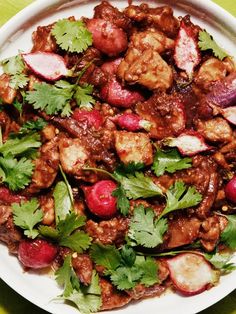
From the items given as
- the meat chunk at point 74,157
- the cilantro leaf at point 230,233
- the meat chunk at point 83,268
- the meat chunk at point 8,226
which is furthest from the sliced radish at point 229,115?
the meat chunk at point 8,226

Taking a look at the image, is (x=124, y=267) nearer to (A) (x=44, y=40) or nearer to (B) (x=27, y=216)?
(B) (x=27, y=216)

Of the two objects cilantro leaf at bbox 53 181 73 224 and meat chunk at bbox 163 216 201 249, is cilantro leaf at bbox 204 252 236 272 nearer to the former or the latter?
meat chunk at bbox 163 216 201 249

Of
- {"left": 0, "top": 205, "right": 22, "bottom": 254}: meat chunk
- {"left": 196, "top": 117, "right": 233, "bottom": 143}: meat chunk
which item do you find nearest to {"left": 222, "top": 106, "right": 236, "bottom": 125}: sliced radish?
{"left": 196, "top": 117, "right": 233, "bottom": 143}: meat chunk

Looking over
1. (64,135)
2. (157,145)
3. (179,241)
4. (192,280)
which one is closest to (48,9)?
(64,135)

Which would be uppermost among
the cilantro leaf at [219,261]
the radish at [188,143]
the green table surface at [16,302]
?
the radish at [188,143]

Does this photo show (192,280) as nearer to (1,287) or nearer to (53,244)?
(53,244)

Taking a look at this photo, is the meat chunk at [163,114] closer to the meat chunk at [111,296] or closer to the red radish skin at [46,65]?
the red radish skin at [46,65]
